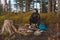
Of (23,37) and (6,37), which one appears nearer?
(6,37)

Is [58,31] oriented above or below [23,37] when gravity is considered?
above

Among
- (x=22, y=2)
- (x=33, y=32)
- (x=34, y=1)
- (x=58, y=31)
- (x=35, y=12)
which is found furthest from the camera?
(x=34, y=1)

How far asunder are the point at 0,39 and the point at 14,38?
1.77 feet

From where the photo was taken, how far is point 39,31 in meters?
10.3

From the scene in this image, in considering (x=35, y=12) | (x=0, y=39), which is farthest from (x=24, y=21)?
(x=0, y=39)

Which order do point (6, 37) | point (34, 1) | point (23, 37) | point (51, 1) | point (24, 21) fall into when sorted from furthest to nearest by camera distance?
point (34, 1) < point (51, 1) < point (24, 21) < point (23, 37) < point (6, 37)

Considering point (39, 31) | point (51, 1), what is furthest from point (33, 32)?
point (51, 1)

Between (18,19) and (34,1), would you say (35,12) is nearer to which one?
(18,19)

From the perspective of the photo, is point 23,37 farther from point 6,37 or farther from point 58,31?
point 58,31

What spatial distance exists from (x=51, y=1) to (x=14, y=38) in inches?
339

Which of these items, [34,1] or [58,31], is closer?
[58,31]

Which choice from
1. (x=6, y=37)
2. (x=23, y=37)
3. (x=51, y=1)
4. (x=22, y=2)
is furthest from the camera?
(x=22, y=2)

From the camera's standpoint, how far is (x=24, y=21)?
1369 centimetres

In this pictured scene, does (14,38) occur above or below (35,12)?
below
